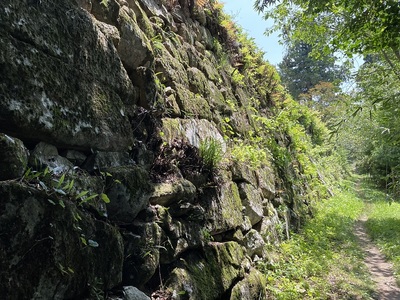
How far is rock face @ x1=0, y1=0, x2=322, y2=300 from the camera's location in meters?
2.23

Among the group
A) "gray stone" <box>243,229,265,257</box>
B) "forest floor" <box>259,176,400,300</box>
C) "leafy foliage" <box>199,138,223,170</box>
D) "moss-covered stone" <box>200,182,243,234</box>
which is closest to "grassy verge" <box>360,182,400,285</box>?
"forest floor" <box>259,176,400,300</box>

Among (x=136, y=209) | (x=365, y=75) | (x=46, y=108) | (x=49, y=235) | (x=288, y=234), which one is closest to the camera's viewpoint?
(x=49, y=235)

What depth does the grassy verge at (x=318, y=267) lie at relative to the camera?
5.79 metres

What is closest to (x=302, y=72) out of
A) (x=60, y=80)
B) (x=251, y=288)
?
(x=251, y=288)

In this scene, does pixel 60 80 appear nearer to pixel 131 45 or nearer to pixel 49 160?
pixel 49 160

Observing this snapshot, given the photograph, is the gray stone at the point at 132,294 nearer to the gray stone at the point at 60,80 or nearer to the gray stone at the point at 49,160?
the gray stone at the point at 49,160

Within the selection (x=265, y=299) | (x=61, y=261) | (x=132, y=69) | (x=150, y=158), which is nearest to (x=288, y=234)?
(x=265, y=299)

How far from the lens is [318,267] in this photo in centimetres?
698

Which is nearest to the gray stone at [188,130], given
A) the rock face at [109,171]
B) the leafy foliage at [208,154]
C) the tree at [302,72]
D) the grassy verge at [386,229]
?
the rock face at [109,171]

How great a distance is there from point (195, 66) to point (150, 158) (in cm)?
382

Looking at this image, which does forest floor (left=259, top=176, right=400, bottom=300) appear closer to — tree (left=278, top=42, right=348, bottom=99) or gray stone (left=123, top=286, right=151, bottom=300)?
gray stone (left=123, top=286, right=151, bottom=300)

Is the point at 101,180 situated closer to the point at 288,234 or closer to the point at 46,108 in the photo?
the point at 46,108

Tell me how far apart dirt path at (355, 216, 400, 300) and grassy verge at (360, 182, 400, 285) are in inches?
6.2

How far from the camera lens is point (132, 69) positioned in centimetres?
423
